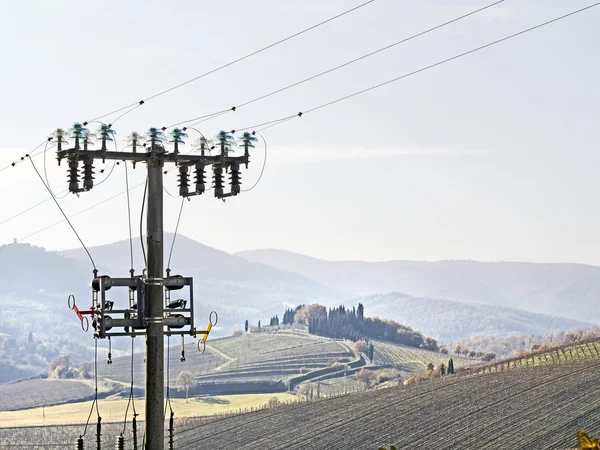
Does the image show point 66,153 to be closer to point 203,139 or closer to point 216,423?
point 203,139

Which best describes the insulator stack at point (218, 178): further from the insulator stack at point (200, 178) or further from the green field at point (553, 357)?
the green field at point (553, 357)

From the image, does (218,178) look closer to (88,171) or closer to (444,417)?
(88,171)

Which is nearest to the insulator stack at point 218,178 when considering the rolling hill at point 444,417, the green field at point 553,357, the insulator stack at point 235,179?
the insulator stack at point 235,179

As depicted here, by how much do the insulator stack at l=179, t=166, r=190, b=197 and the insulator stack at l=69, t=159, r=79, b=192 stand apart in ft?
9.73

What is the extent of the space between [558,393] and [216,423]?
158 ft

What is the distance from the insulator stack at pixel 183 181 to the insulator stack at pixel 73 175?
2.96m

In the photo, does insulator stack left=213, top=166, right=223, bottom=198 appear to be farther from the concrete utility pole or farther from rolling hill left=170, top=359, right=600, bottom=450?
rolling hill left=170, top=359, right=600, bottom=450

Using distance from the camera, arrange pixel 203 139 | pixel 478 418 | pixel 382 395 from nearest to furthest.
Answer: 1. pixel 203 139
2. pixel 478 418
3. pixel 382 395

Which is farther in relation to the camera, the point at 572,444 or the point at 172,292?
the point at 572,444

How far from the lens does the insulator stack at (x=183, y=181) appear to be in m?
30.1

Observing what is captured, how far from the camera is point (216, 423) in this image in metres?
140

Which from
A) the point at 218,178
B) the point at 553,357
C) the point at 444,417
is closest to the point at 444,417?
the point at 444,417

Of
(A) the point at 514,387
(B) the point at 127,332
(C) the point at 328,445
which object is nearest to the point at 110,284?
(B) the point at 127,332

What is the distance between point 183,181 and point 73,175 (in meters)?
3.18
